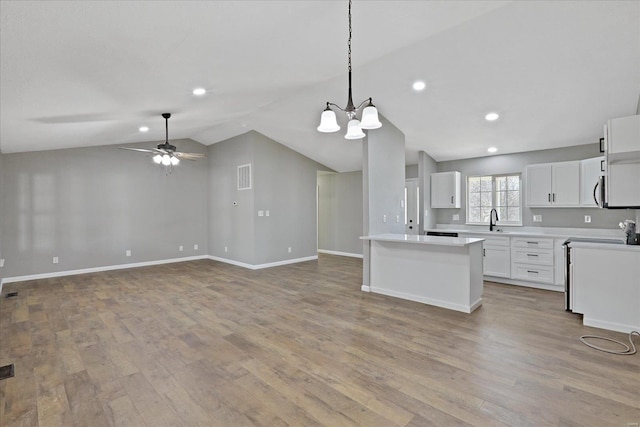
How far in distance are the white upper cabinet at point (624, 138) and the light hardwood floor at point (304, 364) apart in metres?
1.85

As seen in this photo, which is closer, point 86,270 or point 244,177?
point 86,270

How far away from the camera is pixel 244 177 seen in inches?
282

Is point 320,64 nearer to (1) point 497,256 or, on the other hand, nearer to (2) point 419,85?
(2) point 419,85

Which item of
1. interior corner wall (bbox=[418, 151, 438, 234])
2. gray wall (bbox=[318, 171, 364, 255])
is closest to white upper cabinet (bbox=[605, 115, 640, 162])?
interior corner wall (bbox=[418, 151, 438, 234])

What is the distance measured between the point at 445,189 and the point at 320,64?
4.03 meters

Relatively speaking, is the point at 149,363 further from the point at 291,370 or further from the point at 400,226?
the point at 400,226

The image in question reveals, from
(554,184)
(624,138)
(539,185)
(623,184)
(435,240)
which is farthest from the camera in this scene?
(539,185)

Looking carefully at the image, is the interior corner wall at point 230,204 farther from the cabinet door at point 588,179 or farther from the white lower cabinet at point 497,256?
the cabinet door at point 588,179

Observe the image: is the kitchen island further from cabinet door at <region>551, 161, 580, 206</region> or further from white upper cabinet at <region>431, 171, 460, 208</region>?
white upper cabinet at <region>431, 171, 460, 208</region>

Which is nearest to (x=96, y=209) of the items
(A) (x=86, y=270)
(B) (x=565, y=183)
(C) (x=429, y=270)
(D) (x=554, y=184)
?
(A) (x=86, y=270)

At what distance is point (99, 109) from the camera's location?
379cm

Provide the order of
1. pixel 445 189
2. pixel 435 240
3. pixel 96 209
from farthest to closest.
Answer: pixel 96 209 → pixel 445 189 → pixel 435 240

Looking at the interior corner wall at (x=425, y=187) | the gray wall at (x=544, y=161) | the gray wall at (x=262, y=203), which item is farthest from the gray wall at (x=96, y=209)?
the gray wall at (x=544, y=161)

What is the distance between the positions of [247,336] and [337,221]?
5.88m
